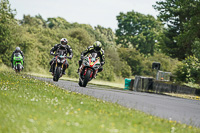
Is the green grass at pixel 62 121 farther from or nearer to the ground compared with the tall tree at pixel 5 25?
nearer to the ground

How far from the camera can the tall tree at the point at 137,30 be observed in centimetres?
8812

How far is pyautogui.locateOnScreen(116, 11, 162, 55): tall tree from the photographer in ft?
289

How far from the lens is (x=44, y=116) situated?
7.69 metres

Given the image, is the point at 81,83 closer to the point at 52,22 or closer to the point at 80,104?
the point at 80,104

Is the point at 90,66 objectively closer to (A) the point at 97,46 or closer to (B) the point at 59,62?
(A) the point at 97,46

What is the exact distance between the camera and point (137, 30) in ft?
300

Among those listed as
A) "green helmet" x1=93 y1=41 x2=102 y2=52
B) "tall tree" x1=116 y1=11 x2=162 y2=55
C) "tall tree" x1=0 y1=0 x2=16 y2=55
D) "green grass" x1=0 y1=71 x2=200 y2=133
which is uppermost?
"tall tree" x1=116 y1=11 x2=162 y2=55

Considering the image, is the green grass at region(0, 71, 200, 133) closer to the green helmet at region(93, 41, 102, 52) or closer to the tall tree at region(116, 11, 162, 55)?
the green helmet at region(93, 41, 102, 52)

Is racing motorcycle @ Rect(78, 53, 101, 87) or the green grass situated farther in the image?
racing motorcycle @ Rect(78, 53, 101, 87)

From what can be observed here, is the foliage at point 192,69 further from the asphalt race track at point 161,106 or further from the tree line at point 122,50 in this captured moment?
the asphalt race track at point 161,106

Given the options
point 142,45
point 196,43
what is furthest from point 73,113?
point 142,45

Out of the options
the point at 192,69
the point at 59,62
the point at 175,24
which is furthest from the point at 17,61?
the point at 175,24

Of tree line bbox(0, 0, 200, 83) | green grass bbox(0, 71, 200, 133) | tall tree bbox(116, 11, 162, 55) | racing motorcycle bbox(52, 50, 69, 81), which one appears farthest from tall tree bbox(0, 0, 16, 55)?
tall tree bbox(116, 11, 162, 55)

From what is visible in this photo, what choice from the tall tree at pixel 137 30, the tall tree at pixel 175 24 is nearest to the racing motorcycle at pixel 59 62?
the tall tree at pixel 175 24
